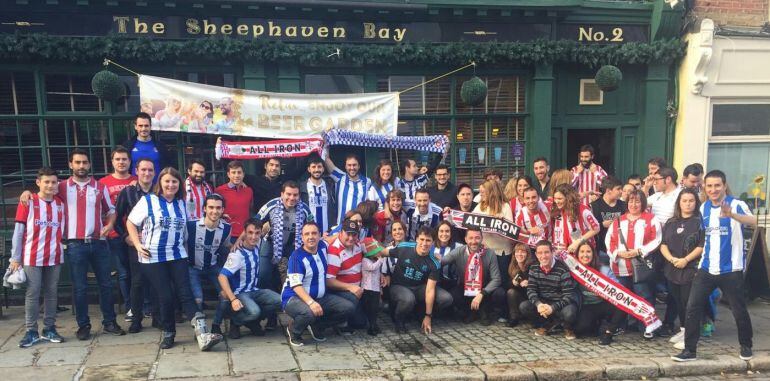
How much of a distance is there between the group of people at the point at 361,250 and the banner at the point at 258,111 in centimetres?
88

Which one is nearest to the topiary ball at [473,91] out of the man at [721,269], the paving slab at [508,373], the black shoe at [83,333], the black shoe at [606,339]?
the man at [721,269]


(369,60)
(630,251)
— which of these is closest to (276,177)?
(369,60)

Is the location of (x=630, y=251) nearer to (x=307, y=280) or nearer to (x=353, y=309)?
(x=353, y=309)

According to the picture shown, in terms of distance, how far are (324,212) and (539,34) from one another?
476cm

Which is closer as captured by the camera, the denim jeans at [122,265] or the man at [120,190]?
the man at [120,190]

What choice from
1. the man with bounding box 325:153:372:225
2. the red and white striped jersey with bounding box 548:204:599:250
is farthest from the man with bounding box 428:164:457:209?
the red and white striped jersey with bounding box 548:204:599:250

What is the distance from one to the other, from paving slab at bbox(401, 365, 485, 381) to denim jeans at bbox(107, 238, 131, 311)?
11.9 ft

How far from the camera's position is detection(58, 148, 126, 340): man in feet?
18.8

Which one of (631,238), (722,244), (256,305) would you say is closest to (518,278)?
(631,238)

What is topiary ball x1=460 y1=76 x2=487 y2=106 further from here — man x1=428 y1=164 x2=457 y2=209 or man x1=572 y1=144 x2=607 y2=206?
man x1=572 y1=144 x2=607 y2=206

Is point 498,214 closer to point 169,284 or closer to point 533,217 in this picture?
point 533,217

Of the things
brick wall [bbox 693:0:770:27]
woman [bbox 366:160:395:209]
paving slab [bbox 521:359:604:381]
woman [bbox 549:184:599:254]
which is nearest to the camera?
paving slab [bbox 521:359:604:381]

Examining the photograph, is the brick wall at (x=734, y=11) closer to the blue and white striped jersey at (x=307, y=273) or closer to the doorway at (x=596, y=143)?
the doorway at (x=596, y=143)

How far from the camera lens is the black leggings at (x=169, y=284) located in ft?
17.7
